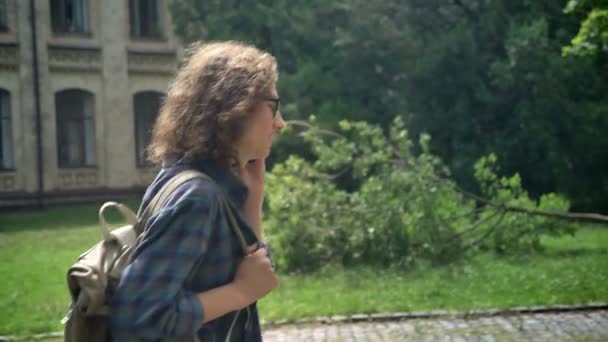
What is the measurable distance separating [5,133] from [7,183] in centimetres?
158

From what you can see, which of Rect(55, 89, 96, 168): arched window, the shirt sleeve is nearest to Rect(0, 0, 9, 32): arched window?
Rect(55, 89, 96, 168): arched window

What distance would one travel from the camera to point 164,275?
2180 millimetres

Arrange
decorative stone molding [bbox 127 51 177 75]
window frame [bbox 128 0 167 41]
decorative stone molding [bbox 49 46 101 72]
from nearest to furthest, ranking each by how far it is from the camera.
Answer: decorative stone molding [bbox 49 46 101 72] → window frame [bbox 128 0 167 41] → decorative stone molding [bbox 127 51 177 75]

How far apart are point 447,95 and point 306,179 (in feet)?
37.8

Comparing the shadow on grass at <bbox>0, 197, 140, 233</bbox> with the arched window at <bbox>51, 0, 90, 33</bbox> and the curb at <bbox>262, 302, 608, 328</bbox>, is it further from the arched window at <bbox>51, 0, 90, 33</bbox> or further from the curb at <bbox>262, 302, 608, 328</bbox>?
the curb at <bbox>262, 302, 608, 328</bbox>

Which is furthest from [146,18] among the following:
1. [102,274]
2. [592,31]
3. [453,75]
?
[102,274]

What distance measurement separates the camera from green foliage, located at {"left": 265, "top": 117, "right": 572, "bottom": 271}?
1213cm

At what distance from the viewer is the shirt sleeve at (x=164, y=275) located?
7.11ft

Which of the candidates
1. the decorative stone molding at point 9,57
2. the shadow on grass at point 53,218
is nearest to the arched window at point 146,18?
the decorative stone molding at point 9,57

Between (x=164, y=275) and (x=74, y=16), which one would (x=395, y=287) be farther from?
(x=74, y=16)

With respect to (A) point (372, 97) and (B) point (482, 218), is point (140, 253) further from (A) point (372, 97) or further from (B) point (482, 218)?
(A) point (372, 97)

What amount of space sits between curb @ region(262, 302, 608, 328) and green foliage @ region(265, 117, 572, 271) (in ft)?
10.3

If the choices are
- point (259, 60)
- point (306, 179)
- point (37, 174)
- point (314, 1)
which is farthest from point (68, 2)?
point (259, 60)

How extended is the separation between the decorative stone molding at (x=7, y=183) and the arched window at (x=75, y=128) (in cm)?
177
